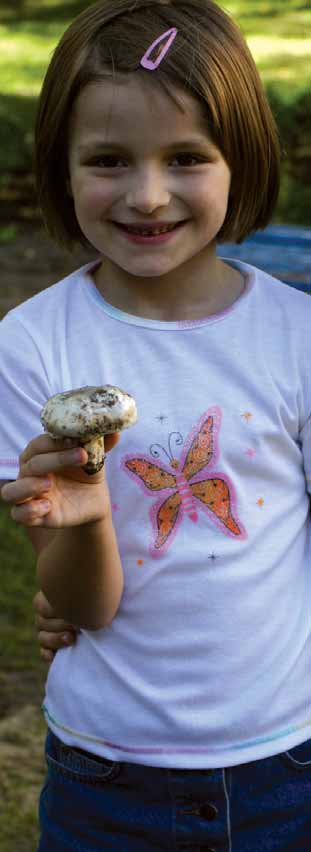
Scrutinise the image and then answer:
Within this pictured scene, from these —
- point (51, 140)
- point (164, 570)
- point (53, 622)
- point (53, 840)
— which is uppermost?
point (51, 140)

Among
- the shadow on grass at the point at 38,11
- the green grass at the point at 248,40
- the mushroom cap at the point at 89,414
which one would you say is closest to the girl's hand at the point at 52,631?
the mushroom cap at the point at 89,414

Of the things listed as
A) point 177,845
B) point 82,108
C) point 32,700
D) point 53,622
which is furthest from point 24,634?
point 82,108

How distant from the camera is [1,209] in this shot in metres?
7.43

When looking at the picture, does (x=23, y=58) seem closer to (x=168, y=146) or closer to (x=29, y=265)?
(x=29, y=265)

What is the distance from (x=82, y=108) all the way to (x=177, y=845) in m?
1.07

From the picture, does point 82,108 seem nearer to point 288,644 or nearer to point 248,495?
point 248,495

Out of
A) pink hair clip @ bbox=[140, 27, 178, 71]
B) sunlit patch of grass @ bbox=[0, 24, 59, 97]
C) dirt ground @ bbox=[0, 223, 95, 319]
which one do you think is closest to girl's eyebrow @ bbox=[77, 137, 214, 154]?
pink hair clip @ bbox=[140, 27, 178, 71]

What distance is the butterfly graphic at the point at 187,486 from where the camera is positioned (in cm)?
172

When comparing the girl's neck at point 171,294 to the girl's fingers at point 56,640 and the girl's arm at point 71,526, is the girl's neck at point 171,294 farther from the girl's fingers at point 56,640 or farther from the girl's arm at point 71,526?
the girl's fingers at point 56,640

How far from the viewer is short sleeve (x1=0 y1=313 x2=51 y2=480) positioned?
177cm

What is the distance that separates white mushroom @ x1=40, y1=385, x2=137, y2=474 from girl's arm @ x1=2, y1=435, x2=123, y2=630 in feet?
0.08

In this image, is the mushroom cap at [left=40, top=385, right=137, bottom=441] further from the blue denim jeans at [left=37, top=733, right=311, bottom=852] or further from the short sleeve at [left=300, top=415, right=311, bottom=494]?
the blue denim jeans at [left=37, top=733, right=311, bottom=852]

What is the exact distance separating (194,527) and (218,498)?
55 mm

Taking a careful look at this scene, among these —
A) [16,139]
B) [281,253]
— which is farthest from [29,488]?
[16,139]
